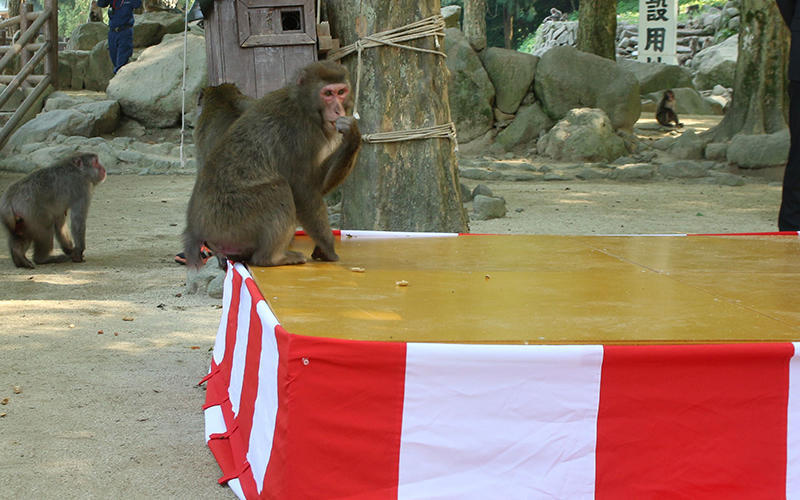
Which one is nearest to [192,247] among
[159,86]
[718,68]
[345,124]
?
[345,124]

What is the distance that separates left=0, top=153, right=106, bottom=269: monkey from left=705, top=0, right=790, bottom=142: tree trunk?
372 inches

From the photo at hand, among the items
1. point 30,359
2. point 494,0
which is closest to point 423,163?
point 30,359

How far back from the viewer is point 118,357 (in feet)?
12.5

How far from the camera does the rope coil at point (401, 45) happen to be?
4.65 meters

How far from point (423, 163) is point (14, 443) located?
2908 millimetres

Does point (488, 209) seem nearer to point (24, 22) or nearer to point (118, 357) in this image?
point (118, 357)

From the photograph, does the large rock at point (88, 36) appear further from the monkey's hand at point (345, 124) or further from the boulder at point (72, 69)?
the monkey's hand at point (345, 124)

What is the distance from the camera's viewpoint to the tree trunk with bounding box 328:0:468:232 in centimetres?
475

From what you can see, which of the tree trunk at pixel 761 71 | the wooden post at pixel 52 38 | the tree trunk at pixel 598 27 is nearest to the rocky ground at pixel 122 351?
the tree trunk at pixel 761 71

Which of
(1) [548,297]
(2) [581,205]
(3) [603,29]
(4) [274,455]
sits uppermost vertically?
(3) [603,29]

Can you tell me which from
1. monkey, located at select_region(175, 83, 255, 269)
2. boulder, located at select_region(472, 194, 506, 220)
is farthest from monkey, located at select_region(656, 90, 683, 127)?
monkey, located at select_region(175, 83, 255, 269)

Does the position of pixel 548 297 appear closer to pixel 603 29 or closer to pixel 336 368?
pixel 336 368

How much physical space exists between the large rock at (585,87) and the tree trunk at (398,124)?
881cm

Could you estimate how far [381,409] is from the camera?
1959mm
